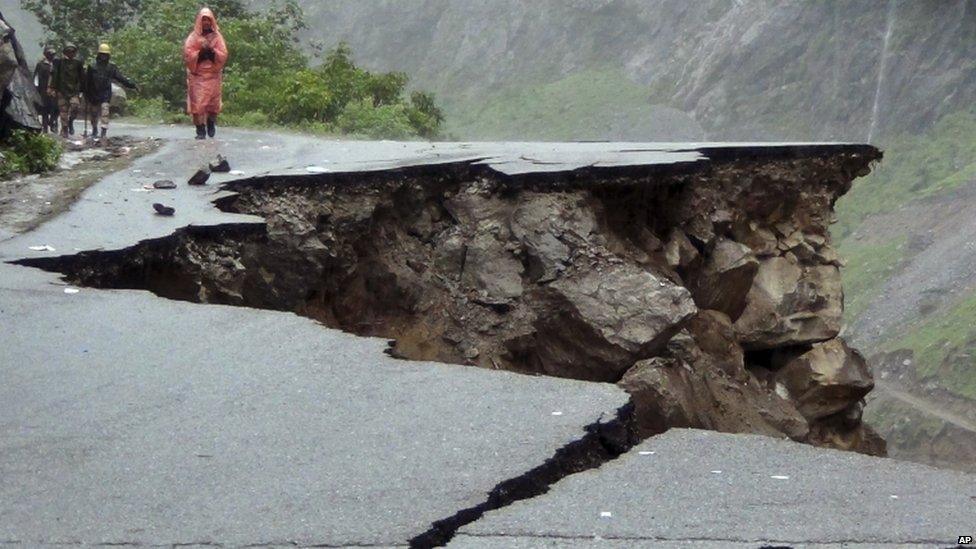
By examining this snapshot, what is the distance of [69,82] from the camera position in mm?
18000

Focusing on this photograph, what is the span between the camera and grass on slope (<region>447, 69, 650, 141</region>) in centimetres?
4512

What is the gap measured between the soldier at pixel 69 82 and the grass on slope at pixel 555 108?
25886 mm

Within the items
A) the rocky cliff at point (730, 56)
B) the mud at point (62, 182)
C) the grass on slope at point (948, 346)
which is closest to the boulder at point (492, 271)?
the mud at point (62, 182)

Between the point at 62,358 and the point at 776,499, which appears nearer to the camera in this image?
the point at 776,499

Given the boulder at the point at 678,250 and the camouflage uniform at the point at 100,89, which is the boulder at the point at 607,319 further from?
the camouflage uniform at the point at 100,89

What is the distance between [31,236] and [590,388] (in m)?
5.26

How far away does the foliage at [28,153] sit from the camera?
43.5 ft

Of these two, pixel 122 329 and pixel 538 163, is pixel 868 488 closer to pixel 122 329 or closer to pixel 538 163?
pixel 122 329

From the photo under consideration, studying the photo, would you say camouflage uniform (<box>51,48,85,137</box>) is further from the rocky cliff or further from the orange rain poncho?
the rocky cliff

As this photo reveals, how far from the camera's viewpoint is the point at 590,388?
6.00 metres

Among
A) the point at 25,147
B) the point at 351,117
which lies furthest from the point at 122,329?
the point at 351,117

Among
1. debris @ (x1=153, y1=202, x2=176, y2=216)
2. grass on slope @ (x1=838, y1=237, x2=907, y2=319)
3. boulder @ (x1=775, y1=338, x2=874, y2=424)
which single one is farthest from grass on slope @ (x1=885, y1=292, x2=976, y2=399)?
debris @ (x1=153, y1=202, x2=176, y2=216)

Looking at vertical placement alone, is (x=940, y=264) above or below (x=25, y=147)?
below

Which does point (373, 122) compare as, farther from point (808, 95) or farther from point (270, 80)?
point (808, 95)
